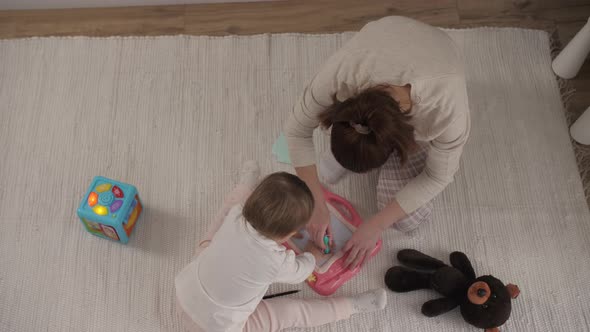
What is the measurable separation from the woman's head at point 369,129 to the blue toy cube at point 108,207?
54 centimetres

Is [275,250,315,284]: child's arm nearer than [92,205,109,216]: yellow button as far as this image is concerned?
Yes

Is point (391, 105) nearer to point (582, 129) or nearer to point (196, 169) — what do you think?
point (196, 169)

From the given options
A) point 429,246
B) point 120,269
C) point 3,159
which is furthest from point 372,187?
point 3,159

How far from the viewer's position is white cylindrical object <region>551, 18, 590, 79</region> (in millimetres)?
1385

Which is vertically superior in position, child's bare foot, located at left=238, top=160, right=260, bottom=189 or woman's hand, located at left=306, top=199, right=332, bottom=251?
child's bare foot, located at left=238, top=160, right=260, bottom=189

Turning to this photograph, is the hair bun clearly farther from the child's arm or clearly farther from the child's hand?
the child's hand

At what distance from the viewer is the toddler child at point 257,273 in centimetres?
92

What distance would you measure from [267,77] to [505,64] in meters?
0.65

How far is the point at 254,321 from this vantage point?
1127 millimetres

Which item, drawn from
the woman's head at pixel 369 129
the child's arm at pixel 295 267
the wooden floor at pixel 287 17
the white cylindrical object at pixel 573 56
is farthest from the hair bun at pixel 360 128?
the white cylindrical object at pixel 573 56

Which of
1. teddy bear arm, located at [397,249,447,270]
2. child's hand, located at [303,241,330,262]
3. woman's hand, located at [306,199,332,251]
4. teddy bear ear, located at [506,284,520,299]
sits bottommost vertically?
teddy bear ear, located at [506,284,520,299]

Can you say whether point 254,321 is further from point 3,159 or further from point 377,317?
point 3,159

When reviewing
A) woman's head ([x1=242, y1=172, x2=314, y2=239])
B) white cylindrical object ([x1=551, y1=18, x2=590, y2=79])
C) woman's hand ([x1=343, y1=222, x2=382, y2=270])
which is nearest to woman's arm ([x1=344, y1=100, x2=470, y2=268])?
woman's hand ([x1=343, y1=222, x2=382, y2=270])

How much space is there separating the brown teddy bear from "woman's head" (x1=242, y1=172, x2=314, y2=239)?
1.27 ft
